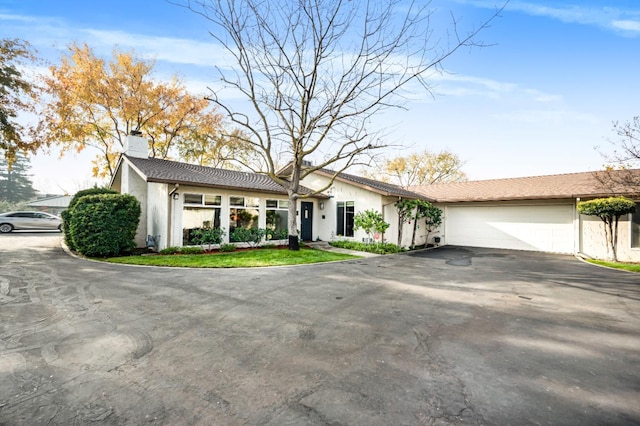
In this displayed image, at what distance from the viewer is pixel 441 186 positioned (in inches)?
810

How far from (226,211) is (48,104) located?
53.2 feet

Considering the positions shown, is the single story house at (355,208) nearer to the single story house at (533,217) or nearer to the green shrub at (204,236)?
the single story house at (533,217)

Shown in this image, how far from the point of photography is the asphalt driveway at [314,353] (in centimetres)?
236

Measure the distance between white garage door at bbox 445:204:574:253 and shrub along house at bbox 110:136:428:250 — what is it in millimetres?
3690

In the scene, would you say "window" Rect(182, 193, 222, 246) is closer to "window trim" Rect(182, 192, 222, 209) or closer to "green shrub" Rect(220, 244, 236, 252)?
"window trim" Rect(182, 192, 222, 209)

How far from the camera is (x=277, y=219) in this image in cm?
1502

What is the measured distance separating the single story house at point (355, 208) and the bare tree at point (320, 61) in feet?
7.56

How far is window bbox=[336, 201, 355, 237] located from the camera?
51.2 feet

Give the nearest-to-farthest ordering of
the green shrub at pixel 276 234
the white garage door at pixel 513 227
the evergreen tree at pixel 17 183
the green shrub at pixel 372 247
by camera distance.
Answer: the green shrub at pixel 372 247 → the white garage door at pixel 513 227 → the green shrub at pixel 276 234 → the evergreen tree at pixel 17 183

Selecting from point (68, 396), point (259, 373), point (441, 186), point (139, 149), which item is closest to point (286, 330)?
point (259, 373)

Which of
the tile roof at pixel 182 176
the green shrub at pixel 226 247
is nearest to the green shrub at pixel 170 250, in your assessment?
the green shrub at pixel 226 247

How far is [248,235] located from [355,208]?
5.74 metres

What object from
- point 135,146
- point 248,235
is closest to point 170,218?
point 248,235

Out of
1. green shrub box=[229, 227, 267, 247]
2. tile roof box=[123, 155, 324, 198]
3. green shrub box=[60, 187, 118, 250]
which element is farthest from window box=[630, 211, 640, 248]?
green shrub box=[60, 187, 118, 250]
